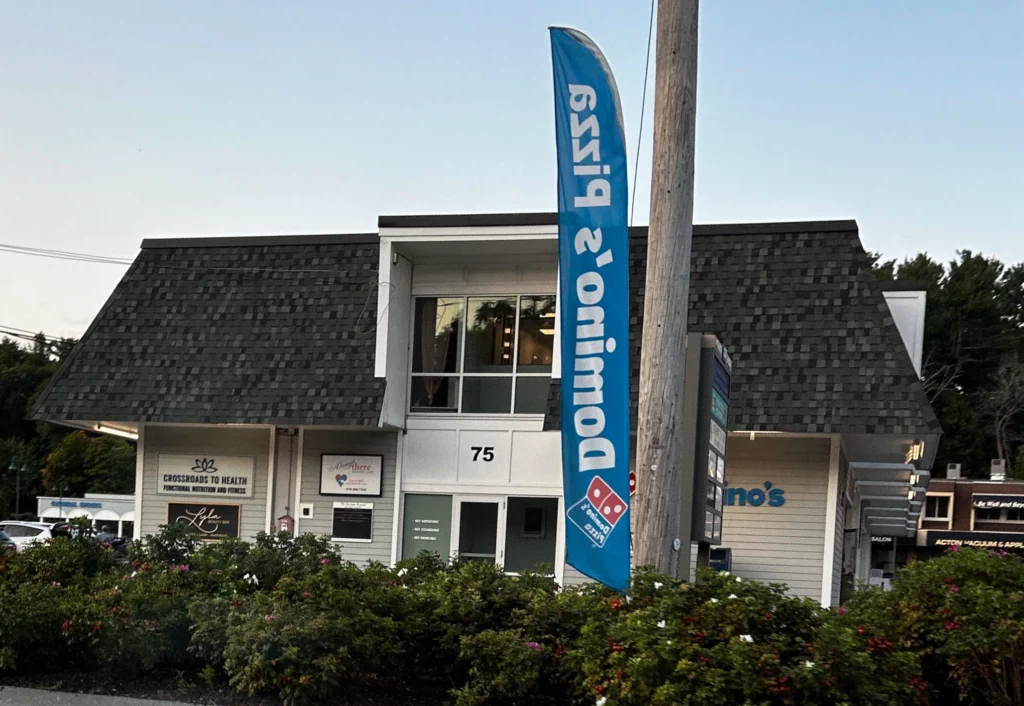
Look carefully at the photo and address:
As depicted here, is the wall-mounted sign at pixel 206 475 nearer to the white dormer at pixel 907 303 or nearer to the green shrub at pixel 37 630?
the green shrub at pixel 37 630

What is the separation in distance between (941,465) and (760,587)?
241ft

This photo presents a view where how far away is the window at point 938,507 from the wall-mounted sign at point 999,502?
1.63 metres

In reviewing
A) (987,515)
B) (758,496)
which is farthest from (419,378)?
(987,515)

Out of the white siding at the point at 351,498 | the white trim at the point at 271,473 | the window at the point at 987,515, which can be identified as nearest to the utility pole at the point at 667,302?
the white siding at the point at 351,498

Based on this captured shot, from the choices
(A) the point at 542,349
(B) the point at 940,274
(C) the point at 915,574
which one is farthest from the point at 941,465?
(C) the point at 915,574

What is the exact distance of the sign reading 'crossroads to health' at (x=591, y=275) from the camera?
7.62 metres

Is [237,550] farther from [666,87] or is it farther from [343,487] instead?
[343,487]

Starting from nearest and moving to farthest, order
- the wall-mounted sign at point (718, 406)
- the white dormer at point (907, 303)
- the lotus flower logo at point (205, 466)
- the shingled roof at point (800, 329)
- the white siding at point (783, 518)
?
1. the wall-mounted sign at point (718, 406)
2. the shingled roof at point (800, 329)
3. the white siding at point (783, 518)
4. the lotus flower logo at point (205, 466)
5. the white dormer at point (907, 303)

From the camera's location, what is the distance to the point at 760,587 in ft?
21.2

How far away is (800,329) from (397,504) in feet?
21.8

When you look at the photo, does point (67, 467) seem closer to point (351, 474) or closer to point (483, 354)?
point (351, 474)

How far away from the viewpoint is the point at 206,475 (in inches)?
700

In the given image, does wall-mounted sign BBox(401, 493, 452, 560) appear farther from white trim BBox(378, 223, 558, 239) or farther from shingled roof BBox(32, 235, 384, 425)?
white trim BBox(378, 223, 558, 239)

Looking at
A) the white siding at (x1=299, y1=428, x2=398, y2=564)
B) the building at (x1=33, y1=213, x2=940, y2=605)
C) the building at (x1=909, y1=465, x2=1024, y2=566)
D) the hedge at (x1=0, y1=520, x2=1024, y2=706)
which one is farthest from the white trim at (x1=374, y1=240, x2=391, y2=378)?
the building at (x1=909, y1=465, x2=1024, y2=566)
